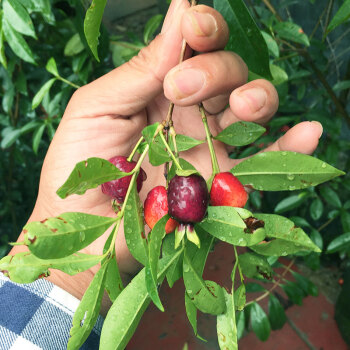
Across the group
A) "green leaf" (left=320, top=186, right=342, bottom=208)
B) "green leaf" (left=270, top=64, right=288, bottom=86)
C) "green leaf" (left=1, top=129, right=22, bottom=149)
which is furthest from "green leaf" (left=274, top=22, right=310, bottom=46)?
"green leaf" (left=1, top=129, right=22, bottom=149)

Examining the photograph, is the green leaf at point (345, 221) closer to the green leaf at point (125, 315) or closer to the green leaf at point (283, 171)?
the green leaf at point (283, 171)

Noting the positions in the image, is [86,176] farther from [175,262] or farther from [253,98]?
[253,98]

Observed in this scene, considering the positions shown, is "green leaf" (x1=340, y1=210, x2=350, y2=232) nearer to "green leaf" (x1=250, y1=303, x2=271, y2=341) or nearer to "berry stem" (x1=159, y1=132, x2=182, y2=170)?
"green leaf" (x1=250, y1=303, x2=271, y2=341)

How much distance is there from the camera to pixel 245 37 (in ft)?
2.40

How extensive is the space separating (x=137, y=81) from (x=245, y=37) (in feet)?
0.94

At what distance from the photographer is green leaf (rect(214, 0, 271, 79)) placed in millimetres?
702

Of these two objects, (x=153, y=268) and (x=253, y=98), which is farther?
(x=253, y=98)

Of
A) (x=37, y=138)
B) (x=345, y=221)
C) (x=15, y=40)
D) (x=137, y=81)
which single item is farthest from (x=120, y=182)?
(x=345, y=221)

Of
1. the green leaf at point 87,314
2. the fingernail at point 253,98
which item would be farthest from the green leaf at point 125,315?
the fingernail at point 253,98

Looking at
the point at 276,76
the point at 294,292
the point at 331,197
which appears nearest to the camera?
the point at 276,76

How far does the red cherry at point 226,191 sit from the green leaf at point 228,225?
1.3 inches

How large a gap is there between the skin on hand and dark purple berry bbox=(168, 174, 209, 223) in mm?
250

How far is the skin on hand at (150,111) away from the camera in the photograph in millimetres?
762

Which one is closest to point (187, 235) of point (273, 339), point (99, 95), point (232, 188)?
point (232, 188)
